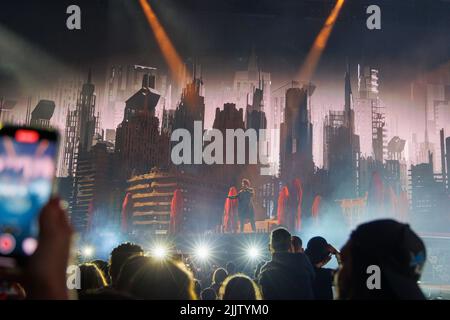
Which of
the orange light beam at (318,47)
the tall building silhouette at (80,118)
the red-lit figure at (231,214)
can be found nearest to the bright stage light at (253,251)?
the red-lit figure at (231,214)

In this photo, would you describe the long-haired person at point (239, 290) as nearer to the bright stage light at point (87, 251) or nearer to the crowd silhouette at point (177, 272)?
the crowd silhouette at point (177, 272)

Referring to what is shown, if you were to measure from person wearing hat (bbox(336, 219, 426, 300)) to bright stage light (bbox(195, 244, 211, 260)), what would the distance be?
24.3 m

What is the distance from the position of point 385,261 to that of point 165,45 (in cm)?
1341

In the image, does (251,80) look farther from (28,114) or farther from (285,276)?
(285,276)

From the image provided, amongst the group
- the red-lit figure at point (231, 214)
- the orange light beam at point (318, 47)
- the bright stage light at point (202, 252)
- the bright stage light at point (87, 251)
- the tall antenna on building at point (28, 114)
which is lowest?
the bright stage light at point (202, 252)

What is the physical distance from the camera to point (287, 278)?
331cm

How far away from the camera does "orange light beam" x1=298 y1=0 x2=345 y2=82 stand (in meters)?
11.8

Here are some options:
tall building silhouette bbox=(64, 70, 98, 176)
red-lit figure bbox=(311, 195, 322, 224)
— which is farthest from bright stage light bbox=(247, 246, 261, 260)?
tall building silhouette bbox=(64, 70, 98, 176)

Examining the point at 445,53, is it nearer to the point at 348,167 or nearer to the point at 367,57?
the point at 367,57

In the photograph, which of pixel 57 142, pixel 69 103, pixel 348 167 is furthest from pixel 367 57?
pixel 57 142

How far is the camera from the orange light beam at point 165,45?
12.8m

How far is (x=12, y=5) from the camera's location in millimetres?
11227

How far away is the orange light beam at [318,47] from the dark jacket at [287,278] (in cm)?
970
